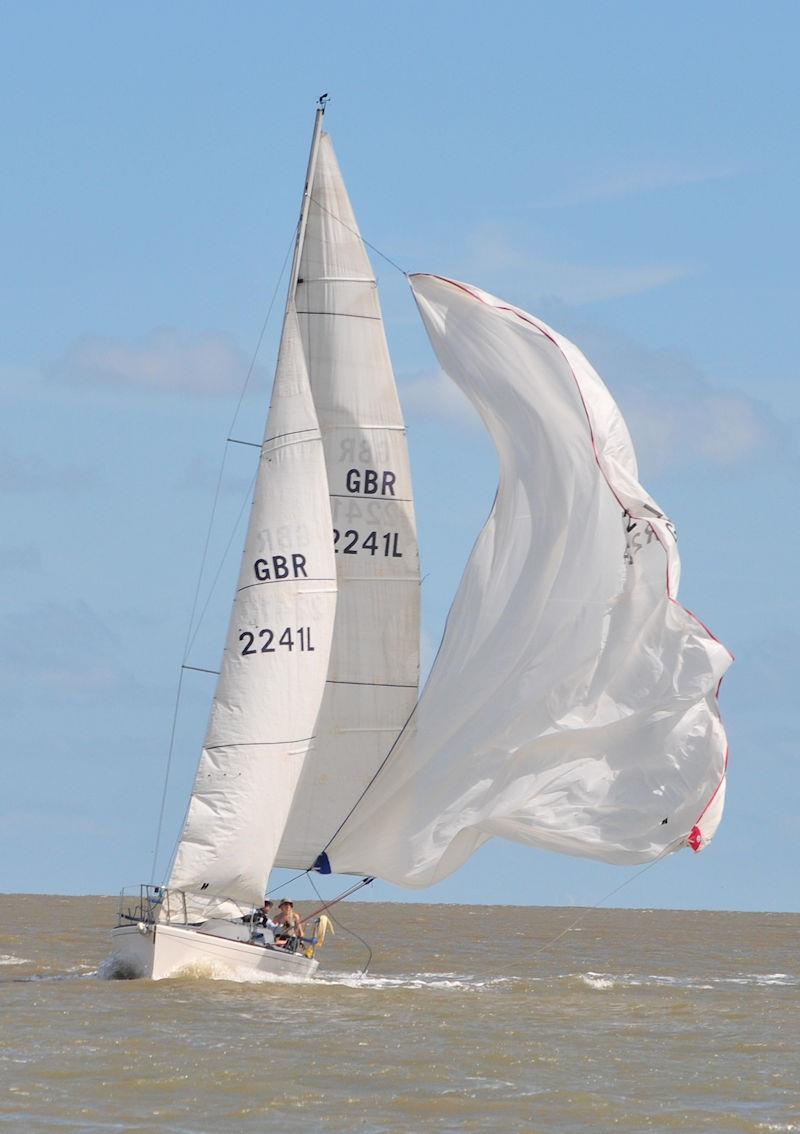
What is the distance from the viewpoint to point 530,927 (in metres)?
70.5

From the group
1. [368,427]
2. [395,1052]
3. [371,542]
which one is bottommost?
[395,1052]

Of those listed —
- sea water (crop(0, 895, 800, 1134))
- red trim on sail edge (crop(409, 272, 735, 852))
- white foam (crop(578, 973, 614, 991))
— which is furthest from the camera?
white foam (crop(578, 973, 614, 991))

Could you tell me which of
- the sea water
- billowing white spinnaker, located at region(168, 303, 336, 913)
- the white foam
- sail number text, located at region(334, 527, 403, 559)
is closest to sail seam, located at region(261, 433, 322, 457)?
billowing white spinnaker, located at region(168, 303, 336, 913)

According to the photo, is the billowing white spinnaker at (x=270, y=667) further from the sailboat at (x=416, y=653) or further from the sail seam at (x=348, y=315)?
the sail seam at (x=348, y=315)

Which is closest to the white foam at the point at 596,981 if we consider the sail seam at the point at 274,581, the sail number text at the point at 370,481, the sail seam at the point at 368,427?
the sail seam at the point at 274,581

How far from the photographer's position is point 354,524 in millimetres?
28797

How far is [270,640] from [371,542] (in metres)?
2.19

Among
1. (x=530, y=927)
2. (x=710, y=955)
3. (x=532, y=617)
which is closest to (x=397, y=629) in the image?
(x=532, y=617)

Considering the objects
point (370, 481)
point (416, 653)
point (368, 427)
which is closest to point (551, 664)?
point (416, 653)

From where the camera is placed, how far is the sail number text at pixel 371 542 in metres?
28.8

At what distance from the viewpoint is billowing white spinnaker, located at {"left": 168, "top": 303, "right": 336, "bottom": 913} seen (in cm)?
2747

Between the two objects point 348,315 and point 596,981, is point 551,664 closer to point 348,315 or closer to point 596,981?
point 348,315

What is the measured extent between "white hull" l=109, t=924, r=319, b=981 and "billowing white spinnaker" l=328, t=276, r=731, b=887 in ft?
6.49

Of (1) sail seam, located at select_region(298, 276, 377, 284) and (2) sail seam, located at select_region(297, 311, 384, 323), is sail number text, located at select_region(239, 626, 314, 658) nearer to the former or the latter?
(2) sail seam, located at select_region(297, 311, 384, 323)
